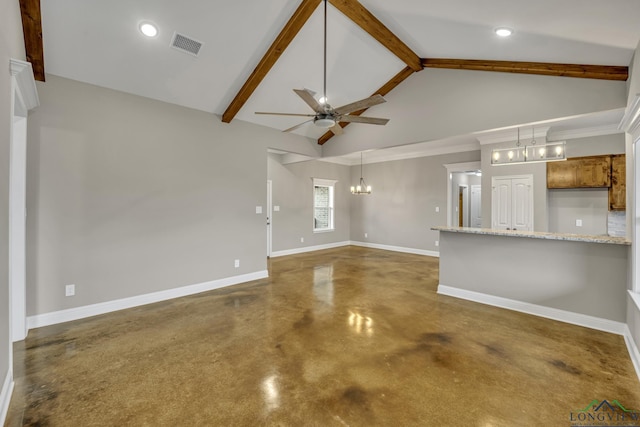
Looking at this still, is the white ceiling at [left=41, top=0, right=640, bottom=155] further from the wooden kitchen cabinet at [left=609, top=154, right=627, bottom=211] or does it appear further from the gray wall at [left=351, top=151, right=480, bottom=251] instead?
the gray wall at [left=351, top=151, right=480, bottom=251]

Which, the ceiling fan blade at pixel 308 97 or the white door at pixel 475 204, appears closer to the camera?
the ceiling fan blade at pixel 308 97

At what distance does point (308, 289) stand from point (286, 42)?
365 cm

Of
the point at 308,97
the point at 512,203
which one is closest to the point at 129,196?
the point at 308,97

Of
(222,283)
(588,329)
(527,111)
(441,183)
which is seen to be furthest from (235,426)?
(441,183)

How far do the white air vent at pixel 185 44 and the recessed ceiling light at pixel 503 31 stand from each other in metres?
3.39

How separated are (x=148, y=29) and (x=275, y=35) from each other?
56.6 inches

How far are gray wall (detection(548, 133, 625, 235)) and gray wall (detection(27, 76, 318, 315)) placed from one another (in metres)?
5.93

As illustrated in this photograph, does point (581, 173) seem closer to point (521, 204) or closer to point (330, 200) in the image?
point (521, 204)

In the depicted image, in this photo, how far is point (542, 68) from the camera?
342 centimetres

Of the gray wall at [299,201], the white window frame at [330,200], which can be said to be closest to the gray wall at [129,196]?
the gray wall at [299,201]

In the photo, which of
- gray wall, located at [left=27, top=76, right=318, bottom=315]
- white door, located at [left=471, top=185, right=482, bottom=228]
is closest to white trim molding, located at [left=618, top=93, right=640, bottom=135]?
gray wall, located at [left=27, top=76, right=318, bottom=315]

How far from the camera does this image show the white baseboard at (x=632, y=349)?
2436mm

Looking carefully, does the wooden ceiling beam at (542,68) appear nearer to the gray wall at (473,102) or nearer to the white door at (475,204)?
the gray wall at (473,102)

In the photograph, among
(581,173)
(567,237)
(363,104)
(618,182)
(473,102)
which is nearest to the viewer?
(363,104)
